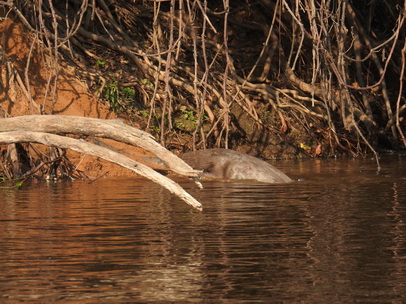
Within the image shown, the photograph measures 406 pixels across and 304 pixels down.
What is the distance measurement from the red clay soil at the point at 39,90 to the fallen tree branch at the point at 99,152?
4430 millimetres

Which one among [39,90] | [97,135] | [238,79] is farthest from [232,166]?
[97,135]

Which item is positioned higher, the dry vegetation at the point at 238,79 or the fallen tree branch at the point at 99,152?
the dry vegetation at the point at 238,79

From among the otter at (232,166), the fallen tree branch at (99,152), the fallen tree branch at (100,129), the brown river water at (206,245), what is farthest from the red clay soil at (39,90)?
the fallen tree branch at (99,152)

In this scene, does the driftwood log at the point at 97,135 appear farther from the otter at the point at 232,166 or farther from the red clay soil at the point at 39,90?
the red clay soil at the point at 39,90

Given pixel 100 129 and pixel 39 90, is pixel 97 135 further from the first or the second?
pixel 39 90

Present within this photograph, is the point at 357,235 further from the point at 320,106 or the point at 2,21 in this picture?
the point at 320,106

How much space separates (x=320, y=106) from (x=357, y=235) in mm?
9670

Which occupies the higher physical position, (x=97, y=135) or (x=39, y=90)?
(x=39, y=90)

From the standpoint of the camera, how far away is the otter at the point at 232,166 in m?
11.0

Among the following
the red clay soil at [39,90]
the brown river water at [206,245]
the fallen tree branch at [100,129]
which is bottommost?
the brown river water at [206,245]

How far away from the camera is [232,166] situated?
1155 centimetres

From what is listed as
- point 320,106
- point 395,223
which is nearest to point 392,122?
point 320,106

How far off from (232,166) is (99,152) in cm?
503

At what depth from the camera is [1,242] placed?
6227 mm
